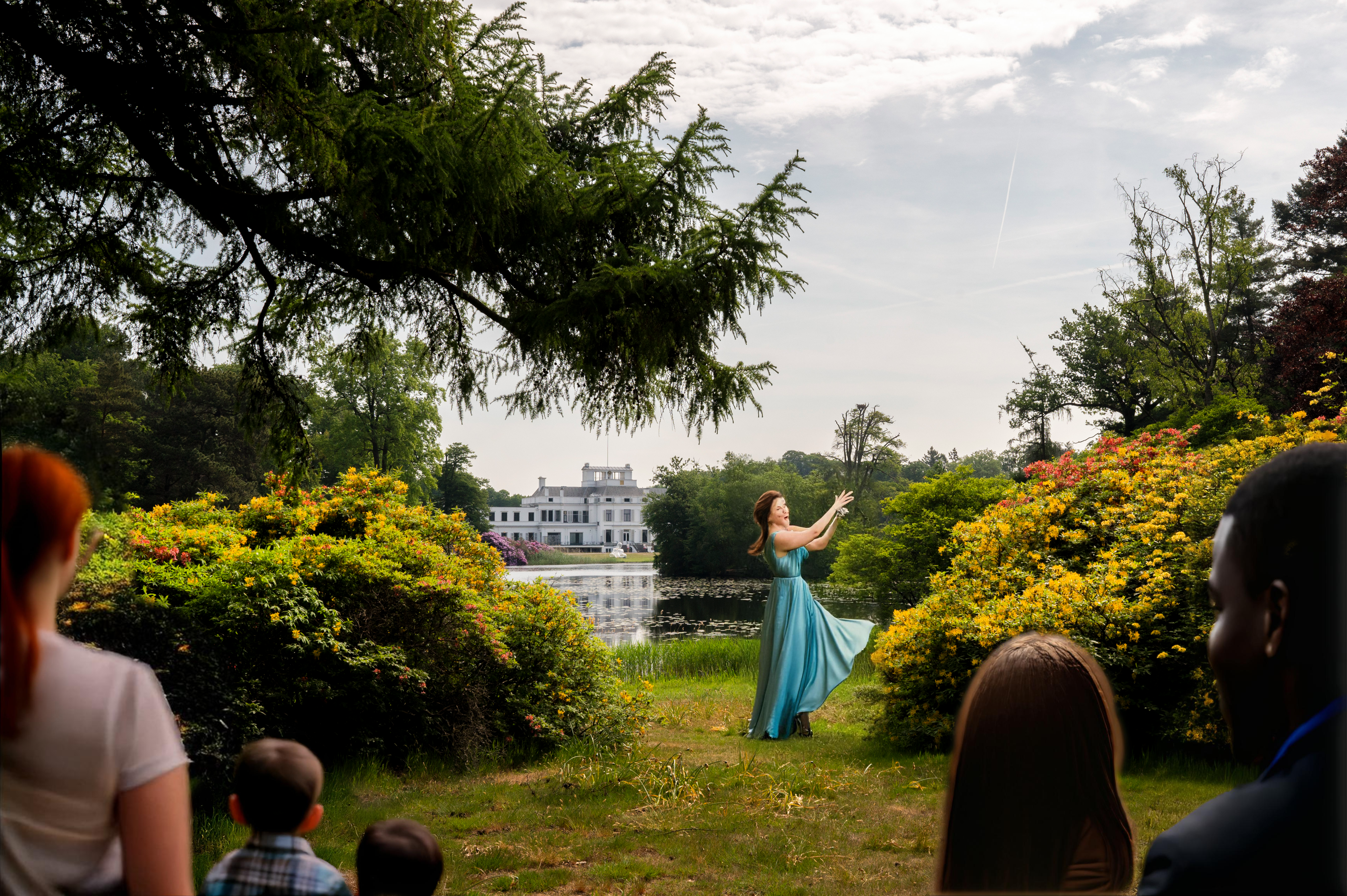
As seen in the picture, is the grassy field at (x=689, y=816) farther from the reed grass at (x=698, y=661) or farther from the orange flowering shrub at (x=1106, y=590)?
the reed grass at (x=698, y=661)

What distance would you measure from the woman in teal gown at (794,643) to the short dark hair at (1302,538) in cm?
758

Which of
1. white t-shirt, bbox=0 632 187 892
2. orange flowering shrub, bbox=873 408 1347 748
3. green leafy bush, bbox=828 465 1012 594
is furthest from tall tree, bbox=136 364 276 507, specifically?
white t-shirt, bbox=0 632 187 892

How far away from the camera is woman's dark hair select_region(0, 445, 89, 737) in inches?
49.0

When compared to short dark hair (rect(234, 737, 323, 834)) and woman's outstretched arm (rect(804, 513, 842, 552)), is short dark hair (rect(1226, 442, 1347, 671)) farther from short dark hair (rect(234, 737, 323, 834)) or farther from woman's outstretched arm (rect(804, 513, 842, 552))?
woman's outstretched arm (rect(804, 513, 842, 552))

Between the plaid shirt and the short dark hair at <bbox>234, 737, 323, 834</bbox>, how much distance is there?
0.03m

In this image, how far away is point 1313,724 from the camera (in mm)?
819

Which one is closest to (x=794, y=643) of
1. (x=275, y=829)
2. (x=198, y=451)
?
(x=275, y=829)

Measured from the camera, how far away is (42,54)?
203 inches

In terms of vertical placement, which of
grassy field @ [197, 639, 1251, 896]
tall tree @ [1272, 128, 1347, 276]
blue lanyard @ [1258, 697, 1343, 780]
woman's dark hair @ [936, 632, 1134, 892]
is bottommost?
grassy field @ [197, 639, 1251, 896]

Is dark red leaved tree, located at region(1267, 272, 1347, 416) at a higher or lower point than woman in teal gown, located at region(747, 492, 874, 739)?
higher

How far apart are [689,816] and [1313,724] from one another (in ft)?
18.0

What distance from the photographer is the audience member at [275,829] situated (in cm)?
164

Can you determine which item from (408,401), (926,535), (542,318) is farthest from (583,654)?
(408,401)

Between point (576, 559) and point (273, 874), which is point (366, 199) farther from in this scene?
point (576, 559)
